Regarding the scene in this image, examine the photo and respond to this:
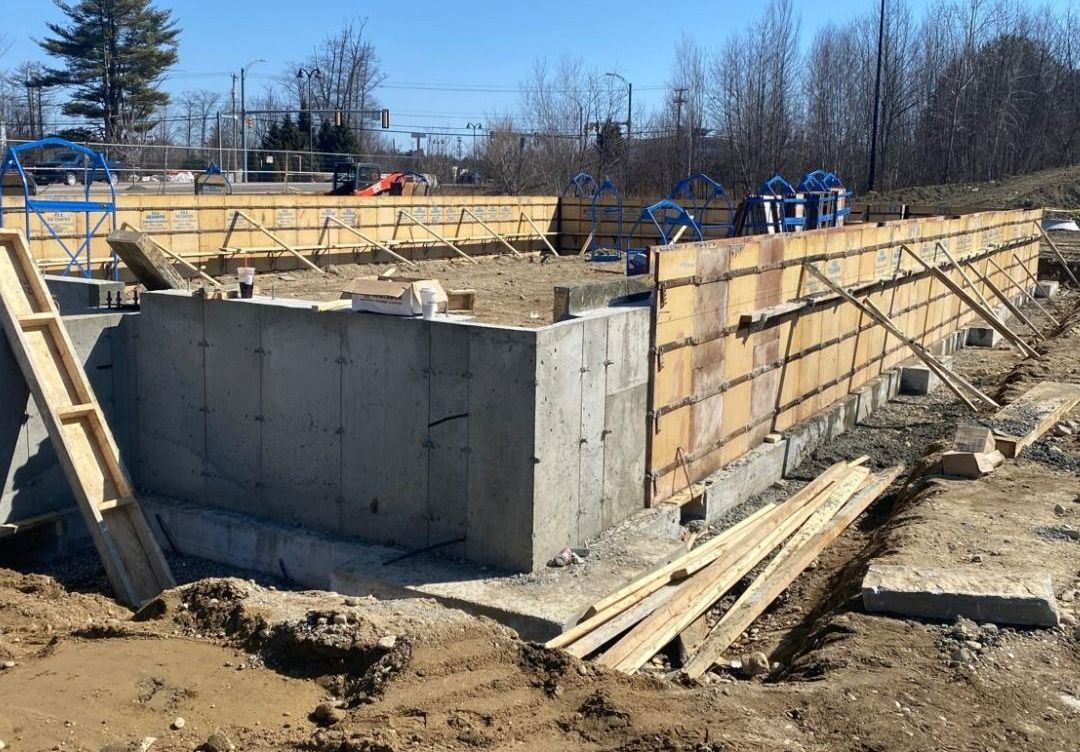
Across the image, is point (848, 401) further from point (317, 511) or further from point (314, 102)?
point (314, 102)

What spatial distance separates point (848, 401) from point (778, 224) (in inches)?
358

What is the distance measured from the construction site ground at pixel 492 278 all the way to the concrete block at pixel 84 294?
16.7 feet

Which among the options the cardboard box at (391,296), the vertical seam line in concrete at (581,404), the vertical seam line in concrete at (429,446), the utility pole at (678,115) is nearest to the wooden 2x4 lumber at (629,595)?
the vertical seam line in concrete at (581,404)

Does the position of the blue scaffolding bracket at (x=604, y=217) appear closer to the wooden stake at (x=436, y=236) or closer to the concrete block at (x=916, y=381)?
the wooden stake at (x=436, y=236)

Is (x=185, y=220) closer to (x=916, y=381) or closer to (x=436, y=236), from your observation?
(x=436, y=236)

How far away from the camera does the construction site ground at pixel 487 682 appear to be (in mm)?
4953

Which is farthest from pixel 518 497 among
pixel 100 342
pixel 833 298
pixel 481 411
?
pixel 833 298

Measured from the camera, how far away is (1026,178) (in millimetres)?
48781

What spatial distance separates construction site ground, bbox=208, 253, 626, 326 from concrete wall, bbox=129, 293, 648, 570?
496 centimetres

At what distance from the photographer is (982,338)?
20.7 m

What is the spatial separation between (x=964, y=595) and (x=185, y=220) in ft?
54.7

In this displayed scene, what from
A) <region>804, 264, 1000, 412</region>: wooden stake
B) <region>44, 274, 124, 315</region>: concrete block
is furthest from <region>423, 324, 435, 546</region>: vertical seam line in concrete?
<region>804, 264, 1000, 412</region>: wooden stake

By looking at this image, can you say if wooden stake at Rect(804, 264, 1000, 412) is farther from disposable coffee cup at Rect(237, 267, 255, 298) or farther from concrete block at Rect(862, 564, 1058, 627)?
disposable coffee cup at Rect(237, 267, 255, 298)

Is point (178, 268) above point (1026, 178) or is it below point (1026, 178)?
below
